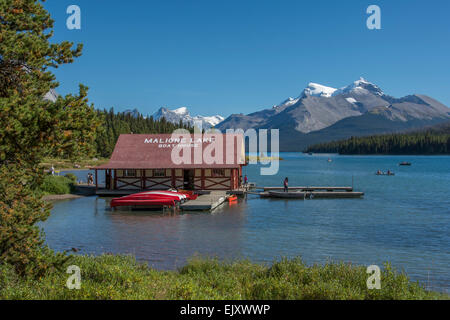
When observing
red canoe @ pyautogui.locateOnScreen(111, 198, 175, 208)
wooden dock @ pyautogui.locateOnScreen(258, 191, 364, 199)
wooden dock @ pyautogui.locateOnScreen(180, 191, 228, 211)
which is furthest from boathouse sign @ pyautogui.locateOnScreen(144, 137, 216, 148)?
red canoe @ pyautogui.locateOnScreen(111, 198, 175, 208)

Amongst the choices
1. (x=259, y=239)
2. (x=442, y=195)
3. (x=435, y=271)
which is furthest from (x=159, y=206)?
(x=442, y=195)

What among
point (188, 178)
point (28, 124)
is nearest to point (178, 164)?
point (188, 178)

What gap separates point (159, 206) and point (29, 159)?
24186 millimetres

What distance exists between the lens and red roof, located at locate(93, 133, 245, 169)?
41.8 meters

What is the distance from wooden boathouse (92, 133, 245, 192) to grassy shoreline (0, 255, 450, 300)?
28.3 metres

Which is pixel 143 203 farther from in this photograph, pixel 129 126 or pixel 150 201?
pixel 129 126

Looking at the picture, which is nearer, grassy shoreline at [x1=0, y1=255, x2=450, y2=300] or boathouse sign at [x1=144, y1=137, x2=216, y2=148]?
grassy shoreline at [x1=0, y1=255, x2=450, y2=300]

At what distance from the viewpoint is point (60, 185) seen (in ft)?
138

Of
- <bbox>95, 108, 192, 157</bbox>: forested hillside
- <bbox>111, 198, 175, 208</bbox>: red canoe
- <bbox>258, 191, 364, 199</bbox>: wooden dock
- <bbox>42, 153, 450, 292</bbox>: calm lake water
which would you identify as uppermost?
<bbox>95, 108, 192, 157</bbox>: forested hillside

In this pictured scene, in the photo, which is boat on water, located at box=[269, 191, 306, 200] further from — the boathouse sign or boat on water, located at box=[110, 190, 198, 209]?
boat on water, located at box=[110, 190, 198, 209]

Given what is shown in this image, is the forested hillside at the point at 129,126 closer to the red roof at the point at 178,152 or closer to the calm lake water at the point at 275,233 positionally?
the red roof at the point at 178,152

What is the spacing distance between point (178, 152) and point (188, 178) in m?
Result: 3.15

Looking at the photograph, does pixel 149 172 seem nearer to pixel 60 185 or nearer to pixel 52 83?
pixel 60 185

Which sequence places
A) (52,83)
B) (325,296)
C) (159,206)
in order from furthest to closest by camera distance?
1. (159,206)
2. (52,83)
3. (325,296)
